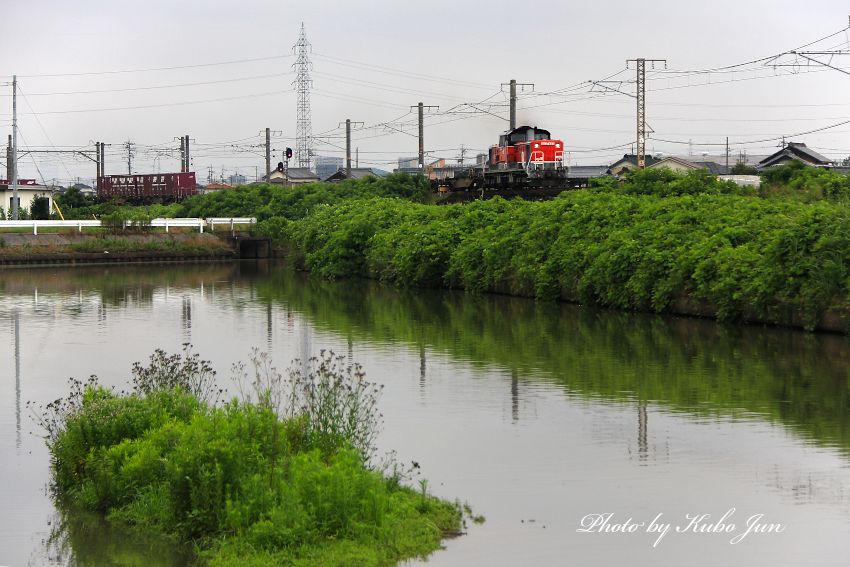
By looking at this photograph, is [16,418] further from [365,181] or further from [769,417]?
[365,181]

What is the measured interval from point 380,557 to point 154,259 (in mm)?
51506

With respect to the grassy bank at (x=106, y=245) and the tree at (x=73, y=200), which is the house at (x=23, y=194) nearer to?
the tree at (x=73, y=200)

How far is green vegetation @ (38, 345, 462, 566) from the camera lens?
32.0 feet

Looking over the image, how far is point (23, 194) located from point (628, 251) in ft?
192

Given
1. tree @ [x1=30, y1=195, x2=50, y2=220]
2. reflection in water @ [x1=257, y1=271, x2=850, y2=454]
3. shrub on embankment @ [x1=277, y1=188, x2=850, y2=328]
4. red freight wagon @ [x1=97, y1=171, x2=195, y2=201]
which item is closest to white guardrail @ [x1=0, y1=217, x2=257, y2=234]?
tree @ [x1=30, y1=195, x2=50, y2=220]

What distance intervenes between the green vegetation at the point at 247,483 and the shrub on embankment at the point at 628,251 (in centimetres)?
1500

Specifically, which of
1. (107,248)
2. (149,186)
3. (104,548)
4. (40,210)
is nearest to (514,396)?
(104,548)

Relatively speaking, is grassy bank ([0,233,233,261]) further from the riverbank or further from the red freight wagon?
the red freight wagon

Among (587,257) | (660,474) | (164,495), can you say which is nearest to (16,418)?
(164,495)

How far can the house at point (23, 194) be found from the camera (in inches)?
2975

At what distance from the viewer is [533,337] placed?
2545 centimetres

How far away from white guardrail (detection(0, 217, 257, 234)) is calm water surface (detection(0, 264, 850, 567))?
25.7m

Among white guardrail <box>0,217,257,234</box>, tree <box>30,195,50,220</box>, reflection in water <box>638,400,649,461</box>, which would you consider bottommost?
reflection in water <box>638,400,649,461</box>

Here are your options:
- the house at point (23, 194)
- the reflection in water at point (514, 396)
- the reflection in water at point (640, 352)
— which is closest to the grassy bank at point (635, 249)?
the reflection in water at point (640, 352)
